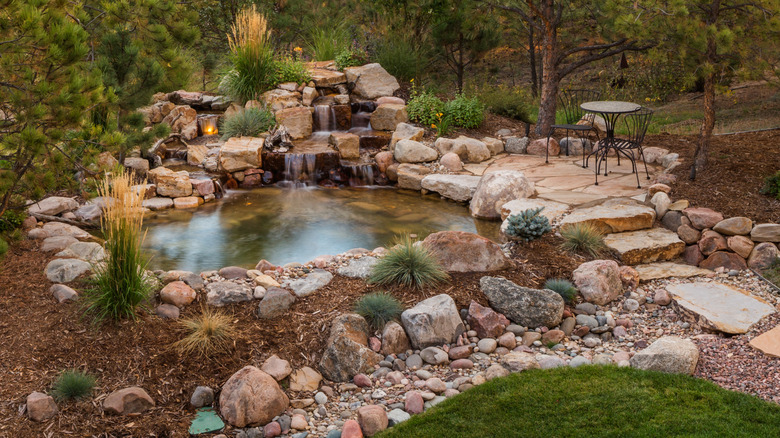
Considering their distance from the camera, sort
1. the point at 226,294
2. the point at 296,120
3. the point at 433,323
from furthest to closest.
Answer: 1. the point at 296,120
2. the point at 226,294
3. the point at 433,323

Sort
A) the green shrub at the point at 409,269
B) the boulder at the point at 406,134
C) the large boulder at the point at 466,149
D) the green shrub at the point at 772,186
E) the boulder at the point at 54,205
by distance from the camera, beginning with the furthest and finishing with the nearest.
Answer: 1. the boulder at the point at 406,134
2. the large boulder at the point at 466,149
3. the boulder at the point at 54,205
4. the green shrub at the point at 772,186
5. the green shrub at the point at 409,269

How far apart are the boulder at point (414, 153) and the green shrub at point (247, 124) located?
86.7 inches

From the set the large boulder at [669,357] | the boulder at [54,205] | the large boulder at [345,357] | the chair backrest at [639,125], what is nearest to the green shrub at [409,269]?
the large boulder at [345,357]

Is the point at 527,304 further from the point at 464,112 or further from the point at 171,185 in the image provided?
the point at 464,112

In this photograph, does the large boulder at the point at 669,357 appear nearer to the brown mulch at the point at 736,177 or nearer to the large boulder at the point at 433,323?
the large boulder at the point at 433,323

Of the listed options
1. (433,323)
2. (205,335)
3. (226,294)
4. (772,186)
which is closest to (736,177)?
(772,186)

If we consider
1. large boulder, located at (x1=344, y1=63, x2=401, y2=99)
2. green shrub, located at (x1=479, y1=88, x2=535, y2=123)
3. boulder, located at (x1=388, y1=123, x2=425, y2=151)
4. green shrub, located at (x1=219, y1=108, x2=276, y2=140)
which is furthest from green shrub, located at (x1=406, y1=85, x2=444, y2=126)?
green shrub, located at (x1=219, y1=108, x2=276, y2=140)

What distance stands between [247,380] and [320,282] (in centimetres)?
127

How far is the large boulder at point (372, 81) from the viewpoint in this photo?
35.2 ft

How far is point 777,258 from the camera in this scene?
489 centimetres

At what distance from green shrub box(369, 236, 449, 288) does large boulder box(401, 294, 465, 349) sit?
14.1 inches

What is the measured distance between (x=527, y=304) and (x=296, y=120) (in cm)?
628

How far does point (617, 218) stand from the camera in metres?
5.62

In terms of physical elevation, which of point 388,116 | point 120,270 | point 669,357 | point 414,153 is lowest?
point 669,357
